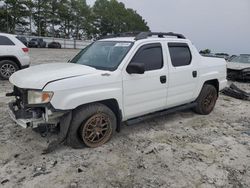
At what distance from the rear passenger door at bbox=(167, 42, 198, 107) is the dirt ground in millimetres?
597

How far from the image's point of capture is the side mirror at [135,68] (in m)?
4.39

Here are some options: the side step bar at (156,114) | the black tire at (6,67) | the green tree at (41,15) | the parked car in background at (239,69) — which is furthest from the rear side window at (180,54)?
the green tree at (41,15)

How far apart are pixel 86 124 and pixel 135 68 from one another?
116cm

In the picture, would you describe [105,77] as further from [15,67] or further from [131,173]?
[15,67]

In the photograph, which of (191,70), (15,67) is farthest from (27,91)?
(15,67)

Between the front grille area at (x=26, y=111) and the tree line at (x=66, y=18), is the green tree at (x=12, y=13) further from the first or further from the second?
the front grille area at (x=26, y=111)

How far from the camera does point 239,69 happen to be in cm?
1233

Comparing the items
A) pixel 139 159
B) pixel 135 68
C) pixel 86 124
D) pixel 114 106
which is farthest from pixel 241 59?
pixel 86 124

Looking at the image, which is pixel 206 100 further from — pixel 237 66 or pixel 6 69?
pixel 237 66

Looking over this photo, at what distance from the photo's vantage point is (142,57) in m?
4.84

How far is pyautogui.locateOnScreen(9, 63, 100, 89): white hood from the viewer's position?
3.83 metres

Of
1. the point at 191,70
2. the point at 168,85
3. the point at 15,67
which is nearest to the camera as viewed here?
the point at 168,85

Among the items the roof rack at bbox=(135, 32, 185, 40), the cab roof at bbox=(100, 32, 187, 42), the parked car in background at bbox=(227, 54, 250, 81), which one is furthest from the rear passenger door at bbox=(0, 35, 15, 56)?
the parked car in background at bbox=(227, 54, 250, 81)

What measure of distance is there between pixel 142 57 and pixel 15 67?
6391 mm
